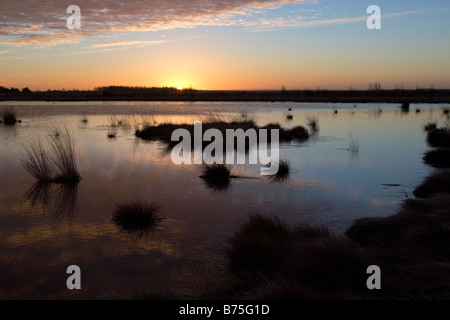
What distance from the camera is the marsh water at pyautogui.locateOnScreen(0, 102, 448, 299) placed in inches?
216

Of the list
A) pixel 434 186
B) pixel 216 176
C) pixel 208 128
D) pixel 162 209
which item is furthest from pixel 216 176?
pixel 208 128

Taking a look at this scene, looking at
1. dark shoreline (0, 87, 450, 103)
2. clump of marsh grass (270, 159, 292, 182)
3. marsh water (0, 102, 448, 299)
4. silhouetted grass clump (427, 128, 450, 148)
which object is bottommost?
marsh water (0, 102, 448, 299)

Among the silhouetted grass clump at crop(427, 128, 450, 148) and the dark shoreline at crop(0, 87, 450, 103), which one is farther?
the dark shoreline at crop(0, 87, 450, 103)

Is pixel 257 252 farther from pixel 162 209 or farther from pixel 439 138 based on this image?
pixel 439 138

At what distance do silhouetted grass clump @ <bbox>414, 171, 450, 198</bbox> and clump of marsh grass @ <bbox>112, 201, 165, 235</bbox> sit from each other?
592 centimetres

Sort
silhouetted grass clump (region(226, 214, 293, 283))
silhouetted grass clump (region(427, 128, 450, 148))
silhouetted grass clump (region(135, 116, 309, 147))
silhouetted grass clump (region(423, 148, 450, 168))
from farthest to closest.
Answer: silhouetted grass clump (region(135, 116, 309, 147)), silhouetted grass clump (region(427, 128, 450, 148)), silhouetted grass clump (region(423, 148, 450, 168)), silhouetted grass clump (region(226, 214, 293, 283))

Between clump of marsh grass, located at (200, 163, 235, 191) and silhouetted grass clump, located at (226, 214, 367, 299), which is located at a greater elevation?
clump of marsh grass, located at (200, 163, 235, 191)

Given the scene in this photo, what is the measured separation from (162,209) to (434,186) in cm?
624

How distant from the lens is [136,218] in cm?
761

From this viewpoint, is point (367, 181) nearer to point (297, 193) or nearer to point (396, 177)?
point (396, 177)

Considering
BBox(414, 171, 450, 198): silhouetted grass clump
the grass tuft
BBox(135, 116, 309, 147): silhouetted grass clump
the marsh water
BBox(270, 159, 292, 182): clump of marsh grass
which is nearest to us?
the marsh water

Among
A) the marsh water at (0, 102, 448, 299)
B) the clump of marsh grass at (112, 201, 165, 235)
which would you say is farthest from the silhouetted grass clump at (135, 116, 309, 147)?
the clump of marsh grass at (112, 201, 165, 235)

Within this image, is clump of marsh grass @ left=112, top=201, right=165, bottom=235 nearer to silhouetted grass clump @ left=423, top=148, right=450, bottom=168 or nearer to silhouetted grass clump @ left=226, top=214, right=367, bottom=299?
silhouetted grass clump @ left=226, top=214, right=367, bottom=299

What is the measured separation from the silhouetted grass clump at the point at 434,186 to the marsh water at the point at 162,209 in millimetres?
359
